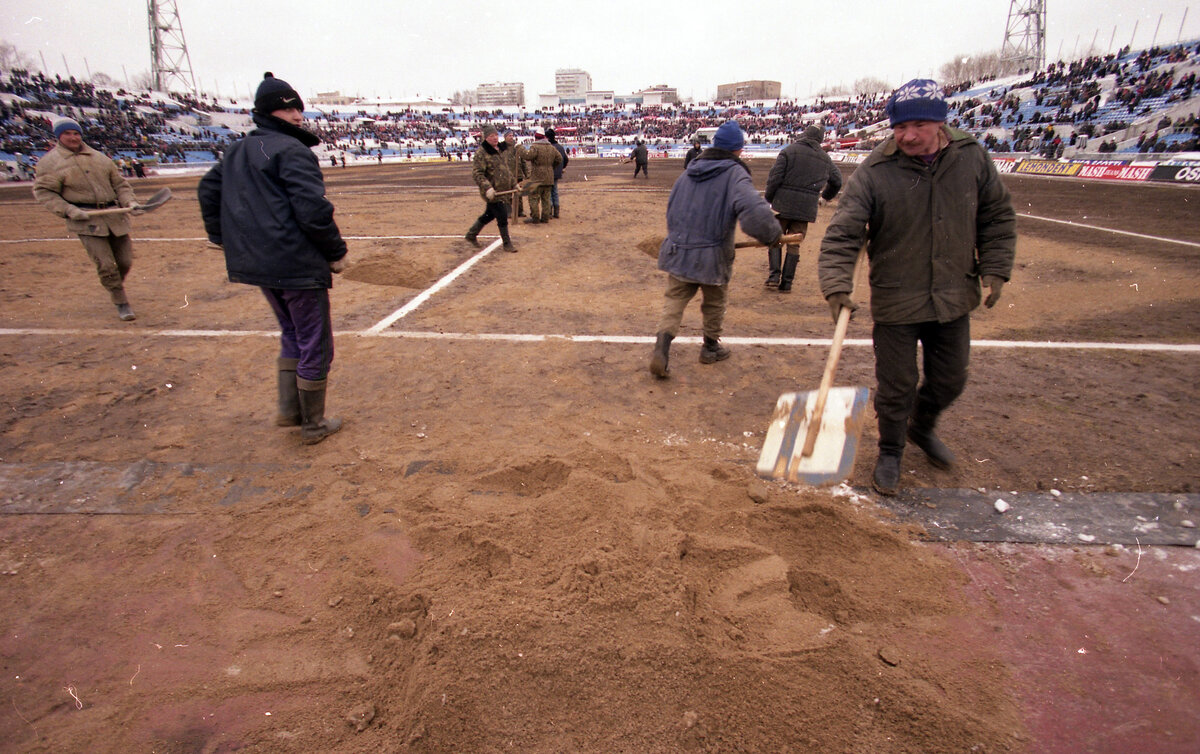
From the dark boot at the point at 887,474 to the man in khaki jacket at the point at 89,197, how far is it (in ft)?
22.8

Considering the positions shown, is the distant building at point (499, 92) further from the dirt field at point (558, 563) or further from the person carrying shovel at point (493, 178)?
the dirt field at point (558, 563)

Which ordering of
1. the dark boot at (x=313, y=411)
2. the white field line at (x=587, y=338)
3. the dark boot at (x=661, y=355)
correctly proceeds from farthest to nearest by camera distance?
the white field line at (x=587, y=338) < the dark boot at (x=661, y=355) < the dark boot at (x=313, y=411)

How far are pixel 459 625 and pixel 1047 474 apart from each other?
321 cm

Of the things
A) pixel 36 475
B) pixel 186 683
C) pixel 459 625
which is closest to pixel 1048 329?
pixel 459 625

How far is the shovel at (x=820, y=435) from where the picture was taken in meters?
2.88

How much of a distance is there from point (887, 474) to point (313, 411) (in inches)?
134

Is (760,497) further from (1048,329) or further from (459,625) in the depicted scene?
(1048,329)

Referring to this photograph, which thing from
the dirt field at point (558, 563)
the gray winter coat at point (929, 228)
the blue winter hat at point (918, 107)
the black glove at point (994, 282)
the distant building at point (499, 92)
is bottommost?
the dirt field at point (558, 563)

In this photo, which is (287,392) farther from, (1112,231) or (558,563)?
(1112,231)

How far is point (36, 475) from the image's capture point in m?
3.26

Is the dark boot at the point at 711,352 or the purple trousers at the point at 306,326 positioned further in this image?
the dark boot at the point at 711,352

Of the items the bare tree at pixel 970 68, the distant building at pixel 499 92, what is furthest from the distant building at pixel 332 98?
the bare tree at pixel 970 68

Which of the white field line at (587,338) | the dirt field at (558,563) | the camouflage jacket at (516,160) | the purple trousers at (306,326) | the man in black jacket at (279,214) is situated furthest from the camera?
the camouflage jacket at (516,160)

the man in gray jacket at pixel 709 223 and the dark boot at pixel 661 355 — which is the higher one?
the man in gray jacket at pixel 709 223
